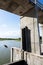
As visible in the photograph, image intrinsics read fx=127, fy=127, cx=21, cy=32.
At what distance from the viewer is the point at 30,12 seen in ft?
34.9

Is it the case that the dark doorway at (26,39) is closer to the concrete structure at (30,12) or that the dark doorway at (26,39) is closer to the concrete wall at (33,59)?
the concrete structure at (30,12)

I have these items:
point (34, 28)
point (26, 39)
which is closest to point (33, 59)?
point (34, 28)

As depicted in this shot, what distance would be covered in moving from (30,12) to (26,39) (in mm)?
2790

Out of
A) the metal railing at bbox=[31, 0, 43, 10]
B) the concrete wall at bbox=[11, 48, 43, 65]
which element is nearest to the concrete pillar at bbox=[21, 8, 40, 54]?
the metal railing at bbox=[31, 0, 43, 10]

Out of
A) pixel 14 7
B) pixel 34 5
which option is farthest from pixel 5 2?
pixel 34 5

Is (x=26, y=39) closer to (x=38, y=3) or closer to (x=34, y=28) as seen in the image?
(x=34, y=28)

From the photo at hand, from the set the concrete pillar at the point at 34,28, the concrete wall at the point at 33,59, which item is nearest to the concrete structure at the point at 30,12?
the concrete pillar at the point at 34,28

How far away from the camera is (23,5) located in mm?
9281

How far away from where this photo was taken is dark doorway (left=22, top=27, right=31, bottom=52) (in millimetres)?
11378

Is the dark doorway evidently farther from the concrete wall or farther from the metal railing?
the metal railing

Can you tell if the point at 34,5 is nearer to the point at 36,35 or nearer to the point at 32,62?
the point at 36,35

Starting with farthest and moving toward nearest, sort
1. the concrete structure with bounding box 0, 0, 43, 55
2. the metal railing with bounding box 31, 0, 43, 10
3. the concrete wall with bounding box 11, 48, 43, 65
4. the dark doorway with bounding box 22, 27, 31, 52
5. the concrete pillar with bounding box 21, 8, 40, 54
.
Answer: the dark doorway with bounding box 22, 27, 31, 52 < the concrete pillar with bounding box 21, 8, 40, 54 < the metal railing with bounding box 31, 0, 43, 10 < the concrete structure with bounding box 0, 0, 43, 55 < the concrete wall with bounding box 11, 48, 43, 65

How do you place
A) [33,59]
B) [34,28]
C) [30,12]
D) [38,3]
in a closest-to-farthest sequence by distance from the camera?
[33,59] < [38,3] < [34,28] < [30,12]

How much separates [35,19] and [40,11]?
36.7 inches
